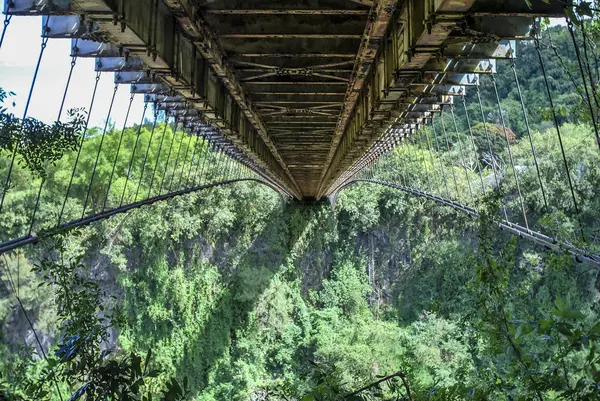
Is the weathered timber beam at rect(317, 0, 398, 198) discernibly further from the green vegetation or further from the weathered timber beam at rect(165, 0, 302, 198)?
the green vegetation

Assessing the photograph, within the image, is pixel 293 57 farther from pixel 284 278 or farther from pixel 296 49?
pixel 284 278

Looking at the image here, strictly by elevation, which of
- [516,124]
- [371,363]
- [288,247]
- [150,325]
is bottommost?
[371,363]

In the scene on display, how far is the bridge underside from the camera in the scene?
479 centimetres

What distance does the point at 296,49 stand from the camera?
686cm

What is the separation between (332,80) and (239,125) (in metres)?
2.72

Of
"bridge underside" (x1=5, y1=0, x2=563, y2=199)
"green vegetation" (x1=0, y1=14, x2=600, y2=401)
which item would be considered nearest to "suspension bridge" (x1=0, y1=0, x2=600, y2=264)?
"bridge underside" (x1=5, y1=0, x2=563, y2=199)

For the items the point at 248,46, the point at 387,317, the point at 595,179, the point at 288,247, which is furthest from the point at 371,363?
the point at 248,46

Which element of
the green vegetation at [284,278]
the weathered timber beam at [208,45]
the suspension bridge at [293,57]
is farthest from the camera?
the green vegetation at [284,278]

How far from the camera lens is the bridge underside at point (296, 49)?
4.79m

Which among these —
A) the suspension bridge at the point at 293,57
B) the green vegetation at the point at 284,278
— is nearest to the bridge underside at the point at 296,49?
the suspension bridge at the point at 293,57

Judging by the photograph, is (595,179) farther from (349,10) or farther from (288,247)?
(349,10)

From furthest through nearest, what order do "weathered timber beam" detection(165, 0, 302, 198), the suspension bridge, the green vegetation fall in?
the green vegetation, "weathered timber beam" detection(165, 0, 302, 198), the suspension bridge

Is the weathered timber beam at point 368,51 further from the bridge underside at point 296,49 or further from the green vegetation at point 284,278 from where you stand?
the green vegetation at point 284,278

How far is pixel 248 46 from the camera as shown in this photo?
6.75 metres
